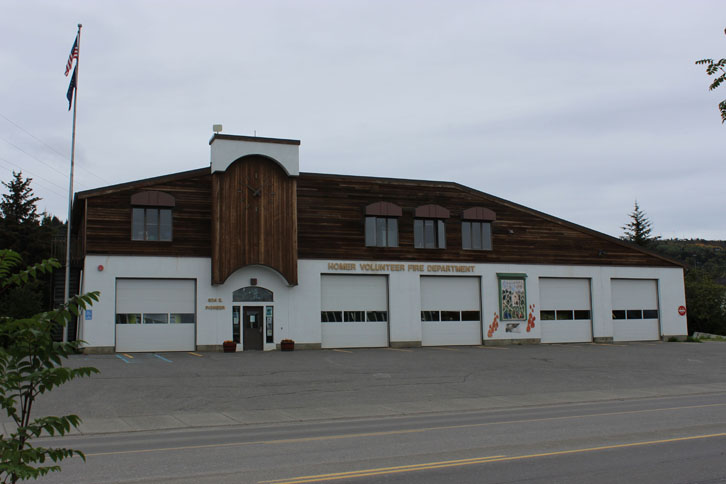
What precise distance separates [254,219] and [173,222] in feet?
12.6

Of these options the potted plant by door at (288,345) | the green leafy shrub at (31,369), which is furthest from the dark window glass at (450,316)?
the green leafy shrub at (31,369)

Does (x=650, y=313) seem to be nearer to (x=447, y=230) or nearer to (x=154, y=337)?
(x=447, y=230)

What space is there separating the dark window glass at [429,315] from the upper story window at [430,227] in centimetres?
355

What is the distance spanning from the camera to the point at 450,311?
120ft

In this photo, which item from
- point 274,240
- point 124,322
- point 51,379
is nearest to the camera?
point 51,379

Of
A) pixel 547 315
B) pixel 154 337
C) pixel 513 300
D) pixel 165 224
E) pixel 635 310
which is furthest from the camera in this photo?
pixel 635 310

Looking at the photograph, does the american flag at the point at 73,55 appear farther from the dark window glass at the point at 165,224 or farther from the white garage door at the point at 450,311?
the white garage door at the point at 450,311

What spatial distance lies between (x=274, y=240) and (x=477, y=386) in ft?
47.4

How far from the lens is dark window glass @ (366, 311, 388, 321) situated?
34938mm

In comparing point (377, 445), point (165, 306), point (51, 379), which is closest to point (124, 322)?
point (165, 306)

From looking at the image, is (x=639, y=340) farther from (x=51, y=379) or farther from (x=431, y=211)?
(x=51, y=379)

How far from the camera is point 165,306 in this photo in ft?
103

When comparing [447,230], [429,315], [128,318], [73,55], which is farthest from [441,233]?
[73,55]

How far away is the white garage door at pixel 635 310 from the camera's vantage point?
40.4 meters
